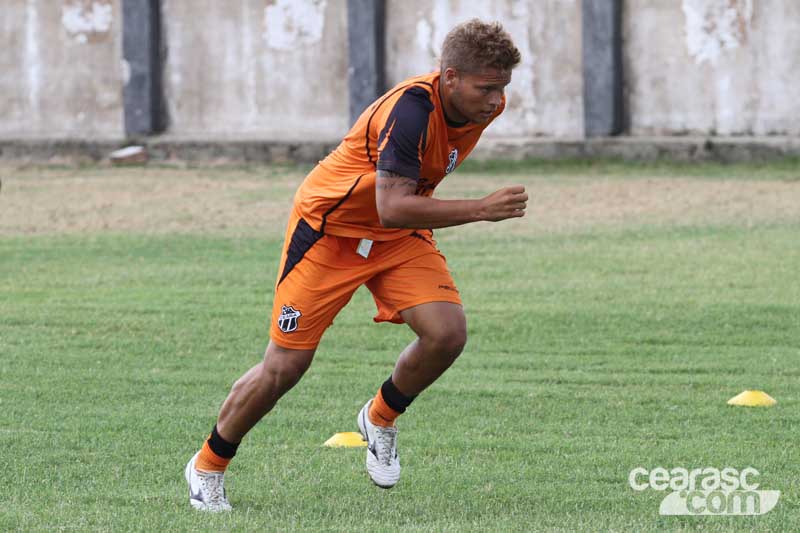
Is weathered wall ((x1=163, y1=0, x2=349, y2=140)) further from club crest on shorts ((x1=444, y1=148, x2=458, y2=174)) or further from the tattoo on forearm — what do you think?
the tattoo on forearm

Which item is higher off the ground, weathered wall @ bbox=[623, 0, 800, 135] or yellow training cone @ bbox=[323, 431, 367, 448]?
weathered wall @ bbox=[623, 0, 800, 135]

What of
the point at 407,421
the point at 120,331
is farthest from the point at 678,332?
the point at 120,331

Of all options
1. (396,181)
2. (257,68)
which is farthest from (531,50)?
(396,181)

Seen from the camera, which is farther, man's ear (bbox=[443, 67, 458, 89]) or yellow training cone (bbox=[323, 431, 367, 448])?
A: yellow training cone (bbox=[323, 431, 367, 448])

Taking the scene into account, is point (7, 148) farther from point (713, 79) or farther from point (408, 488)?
point (408, 488)

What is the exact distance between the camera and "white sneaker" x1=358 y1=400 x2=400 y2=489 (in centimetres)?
562

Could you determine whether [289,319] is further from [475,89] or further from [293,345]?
[475,89]

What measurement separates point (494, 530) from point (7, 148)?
69.0 ft

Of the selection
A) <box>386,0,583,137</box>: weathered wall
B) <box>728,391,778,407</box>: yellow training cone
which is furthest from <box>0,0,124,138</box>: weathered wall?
<box>728,391,778,407</box>: yellow training cone

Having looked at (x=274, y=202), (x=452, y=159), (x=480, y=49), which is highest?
(x=480, y=49)

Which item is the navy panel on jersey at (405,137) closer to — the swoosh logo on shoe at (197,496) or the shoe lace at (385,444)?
the shoe lace at (385,444)

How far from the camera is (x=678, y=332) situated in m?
9.76

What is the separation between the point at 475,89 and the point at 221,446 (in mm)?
1780

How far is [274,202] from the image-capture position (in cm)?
1820
